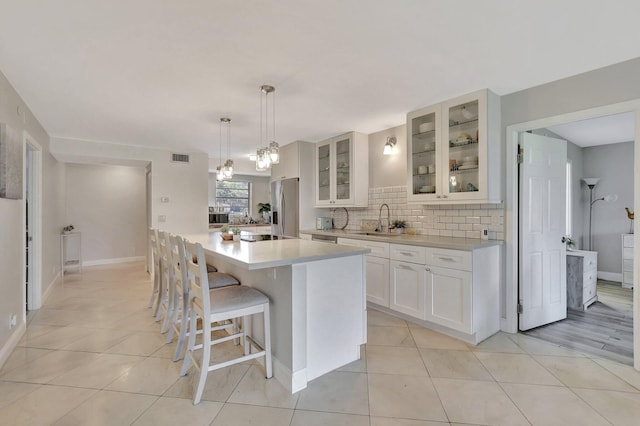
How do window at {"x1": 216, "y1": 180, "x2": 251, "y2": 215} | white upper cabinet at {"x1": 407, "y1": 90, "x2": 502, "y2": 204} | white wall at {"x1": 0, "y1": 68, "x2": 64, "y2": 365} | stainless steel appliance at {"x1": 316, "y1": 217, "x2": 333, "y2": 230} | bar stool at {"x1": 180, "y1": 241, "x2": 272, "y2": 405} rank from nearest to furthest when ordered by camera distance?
1. bar stool at {"x1": 180, "y1": 241, "x2": 272, "y2": 405}
2. white wall at {"x1": 0, "y1": 68, "x2": 64, "y2": 365}
3. white upper cabinet at {"x1": 407, "y1": 90, "x2": 502, "y2": 204}
4. stainless steel appliance at {"x1": 316, "y1": 217, "x2": 333, "y2": 230}
5. window at {"x1": 216, "y1": 180, "x2": 251, "y2": 215}

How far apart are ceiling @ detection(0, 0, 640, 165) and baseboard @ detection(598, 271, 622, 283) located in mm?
4228

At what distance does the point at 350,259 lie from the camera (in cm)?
235

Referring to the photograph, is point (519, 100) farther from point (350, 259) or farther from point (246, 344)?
point (246, 344)

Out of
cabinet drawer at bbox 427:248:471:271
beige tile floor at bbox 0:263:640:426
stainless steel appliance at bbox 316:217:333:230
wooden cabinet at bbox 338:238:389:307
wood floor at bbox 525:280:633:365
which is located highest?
stainless steel appliance at bbox 316:217:333:230

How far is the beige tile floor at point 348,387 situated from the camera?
178cm

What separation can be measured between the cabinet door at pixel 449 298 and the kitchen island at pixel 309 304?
894 millimetres

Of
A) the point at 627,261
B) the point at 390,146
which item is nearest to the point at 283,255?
the point at 390,146

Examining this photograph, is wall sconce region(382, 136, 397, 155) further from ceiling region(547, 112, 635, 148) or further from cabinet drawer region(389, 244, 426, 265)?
ceiling region(547, 112, 635, 148)

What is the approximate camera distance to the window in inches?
317

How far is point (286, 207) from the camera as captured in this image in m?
5.02

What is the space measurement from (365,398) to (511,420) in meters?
0.82

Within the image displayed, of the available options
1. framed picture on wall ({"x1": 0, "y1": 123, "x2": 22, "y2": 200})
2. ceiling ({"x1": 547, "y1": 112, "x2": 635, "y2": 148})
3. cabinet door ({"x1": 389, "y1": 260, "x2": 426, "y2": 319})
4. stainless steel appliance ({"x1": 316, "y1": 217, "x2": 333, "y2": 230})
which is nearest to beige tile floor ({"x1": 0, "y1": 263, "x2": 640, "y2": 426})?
cabinet door ({"x1": 389, "y1": 260, "x2": 426, "y2": 319})

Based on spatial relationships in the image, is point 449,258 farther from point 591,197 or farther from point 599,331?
point 591,197

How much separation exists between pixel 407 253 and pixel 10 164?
359cm
